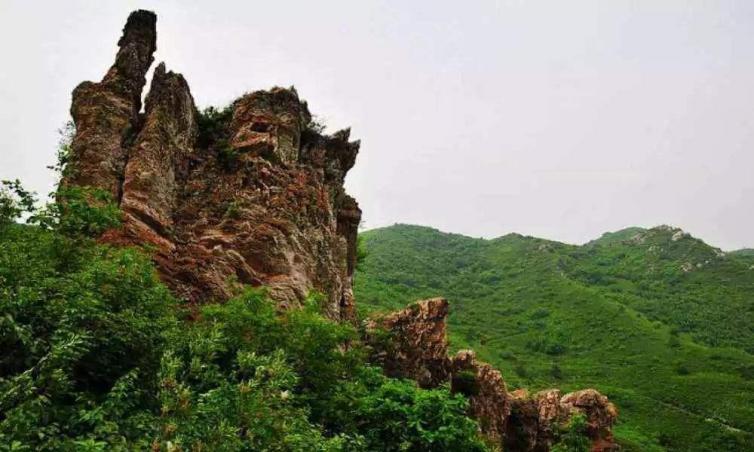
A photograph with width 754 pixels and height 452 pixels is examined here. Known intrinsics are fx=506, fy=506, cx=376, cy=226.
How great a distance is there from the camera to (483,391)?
29.2 metres

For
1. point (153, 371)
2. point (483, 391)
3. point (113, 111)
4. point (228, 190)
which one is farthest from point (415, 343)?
point (153, 371)

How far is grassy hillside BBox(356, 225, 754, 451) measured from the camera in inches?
2420

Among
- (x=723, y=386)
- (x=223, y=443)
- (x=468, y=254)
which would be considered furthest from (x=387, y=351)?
(x=468, y=254)

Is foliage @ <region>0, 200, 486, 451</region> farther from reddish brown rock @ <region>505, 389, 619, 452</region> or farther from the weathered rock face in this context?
reddish brown rock @ <region>505, 389, 619, 452</region>

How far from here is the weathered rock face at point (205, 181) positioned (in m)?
18.4

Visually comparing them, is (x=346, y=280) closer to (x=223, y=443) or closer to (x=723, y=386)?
(x=223, y=443)

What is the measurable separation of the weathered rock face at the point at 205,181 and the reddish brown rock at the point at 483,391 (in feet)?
26.7

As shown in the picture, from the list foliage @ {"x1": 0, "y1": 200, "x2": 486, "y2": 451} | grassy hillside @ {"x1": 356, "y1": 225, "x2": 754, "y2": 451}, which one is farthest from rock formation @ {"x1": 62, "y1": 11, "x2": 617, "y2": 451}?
grassy hillside @ {"x1": 356, "y1": 225, "x2": 754, "y2": 451}

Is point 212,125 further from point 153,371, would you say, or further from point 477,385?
point 477,385

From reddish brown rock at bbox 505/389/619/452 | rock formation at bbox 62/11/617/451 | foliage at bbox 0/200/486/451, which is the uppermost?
rock formation at bbox 62/11/617/451

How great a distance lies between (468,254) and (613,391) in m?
74.7

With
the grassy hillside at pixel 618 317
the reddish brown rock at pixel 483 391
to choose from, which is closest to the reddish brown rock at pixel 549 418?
the reddish brown rock at pixel 483 391

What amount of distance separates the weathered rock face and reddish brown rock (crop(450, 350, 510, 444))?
8135 mm

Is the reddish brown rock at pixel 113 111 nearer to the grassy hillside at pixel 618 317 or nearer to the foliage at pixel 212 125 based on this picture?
the foliage at pixel 212 125
